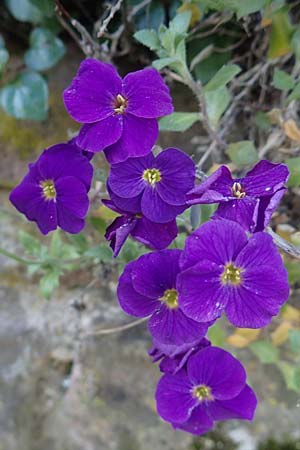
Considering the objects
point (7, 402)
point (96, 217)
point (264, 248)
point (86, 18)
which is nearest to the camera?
point (264, 248)

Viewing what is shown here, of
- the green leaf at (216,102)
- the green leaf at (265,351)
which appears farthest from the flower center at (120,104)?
the green leaf at (265,351)

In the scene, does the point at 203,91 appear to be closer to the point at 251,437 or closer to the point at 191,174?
the point at 191,174

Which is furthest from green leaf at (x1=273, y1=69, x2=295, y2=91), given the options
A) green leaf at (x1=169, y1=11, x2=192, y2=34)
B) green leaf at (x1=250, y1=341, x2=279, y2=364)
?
green leaf at (x1=250, y1=341, x2=279, y2=364)

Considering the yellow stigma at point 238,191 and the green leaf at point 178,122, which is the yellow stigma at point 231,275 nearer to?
the yellow stigma at point 238,191

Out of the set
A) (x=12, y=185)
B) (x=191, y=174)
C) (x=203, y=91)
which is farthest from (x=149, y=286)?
(x=12, y=185)

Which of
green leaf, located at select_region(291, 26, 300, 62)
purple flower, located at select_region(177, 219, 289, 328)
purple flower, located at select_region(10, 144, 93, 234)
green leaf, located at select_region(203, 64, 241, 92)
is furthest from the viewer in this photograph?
green leaf, located at select_region(291, 26, 300, 62)

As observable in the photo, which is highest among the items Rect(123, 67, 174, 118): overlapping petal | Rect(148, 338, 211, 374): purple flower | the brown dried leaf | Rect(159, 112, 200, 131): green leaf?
Rect(123, 67, 174, 118): overlapping petal

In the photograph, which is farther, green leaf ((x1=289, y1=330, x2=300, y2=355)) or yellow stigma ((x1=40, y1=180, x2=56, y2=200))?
green leaf ((x1=289, y1=330, x2=300, y2=355))

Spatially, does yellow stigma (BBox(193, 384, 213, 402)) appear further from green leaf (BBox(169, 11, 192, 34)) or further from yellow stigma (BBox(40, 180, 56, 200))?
green leaf (BBox(169, 11, 192, 34))
